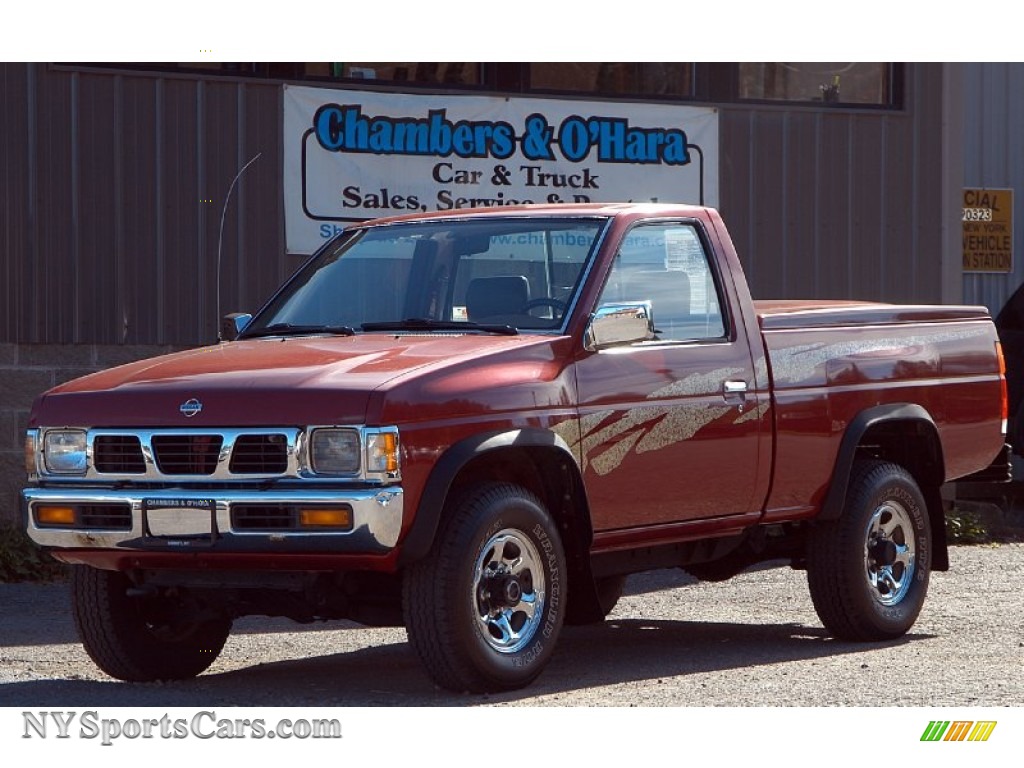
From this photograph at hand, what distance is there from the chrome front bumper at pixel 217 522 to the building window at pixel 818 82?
29.7ft

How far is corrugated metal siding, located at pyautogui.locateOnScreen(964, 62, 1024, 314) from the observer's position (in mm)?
17781

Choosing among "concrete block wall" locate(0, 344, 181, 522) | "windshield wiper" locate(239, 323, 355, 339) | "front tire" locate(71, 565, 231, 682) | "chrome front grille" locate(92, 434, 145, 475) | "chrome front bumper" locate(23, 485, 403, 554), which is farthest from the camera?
"concrete block wall" locate(0, 344, 181, 522)

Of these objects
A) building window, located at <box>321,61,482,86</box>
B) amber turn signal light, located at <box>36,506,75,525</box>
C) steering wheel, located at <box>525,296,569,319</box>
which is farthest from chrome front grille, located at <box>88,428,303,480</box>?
building window, located at <box>321,61,482,86</box>

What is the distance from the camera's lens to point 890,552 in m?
9.45

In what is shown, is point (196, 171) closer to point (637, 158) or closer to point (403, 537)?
point (637, 158)

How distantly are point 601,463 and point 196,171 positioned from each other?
6.09 meters

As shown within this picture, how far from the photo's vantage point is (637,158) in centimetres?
1481

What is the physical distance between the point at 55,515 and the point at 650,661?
8.93 ft

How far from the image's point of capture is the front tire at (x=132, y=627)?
787 centimetres

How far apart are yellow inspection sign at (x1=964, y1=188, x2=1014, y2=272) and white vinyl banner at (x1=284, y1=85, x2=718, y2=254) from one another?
3.66 meters

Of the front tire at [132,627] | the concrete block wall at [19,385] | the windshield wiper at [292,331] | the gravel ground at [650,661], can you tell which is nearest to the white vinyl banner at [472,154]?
the concrete block wall at [19,385]

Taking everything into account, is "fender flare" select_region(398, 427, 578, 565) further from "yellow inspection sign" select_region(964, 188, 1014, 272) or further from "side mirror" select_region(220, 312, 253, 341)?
"yellow inspection sign" select_region(964, 188, 1014, 272)

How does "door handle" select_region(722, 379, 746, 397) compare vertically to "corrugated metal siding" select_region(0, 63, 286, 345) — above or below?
below

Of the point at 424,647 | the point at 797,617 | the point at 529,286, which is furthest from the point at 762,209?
the point at 424,647
